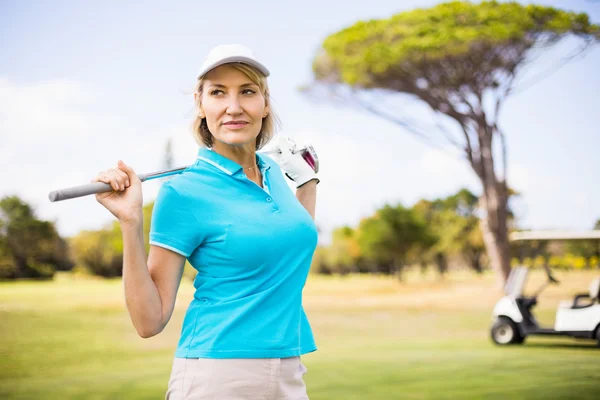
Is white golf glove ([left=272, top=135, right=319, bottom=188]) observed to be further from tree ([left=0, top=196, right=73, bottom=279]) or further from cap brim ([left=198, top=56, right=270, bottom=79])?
tree ([left=0, top=196, right=73, bottom=279])

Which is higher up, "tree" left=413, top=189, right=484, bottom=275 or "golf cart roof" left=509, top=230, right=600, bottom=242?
"tree" left=413, top=189, right=484, bottom=275

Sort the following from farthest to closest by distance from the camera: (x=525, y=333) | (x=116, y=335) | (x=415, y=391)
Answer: (x=116, y=335)
(x=525, y=333)
(x=415, y=391)

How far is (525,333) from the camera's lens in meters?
7.43

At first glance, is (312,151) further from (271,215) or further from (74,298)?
(74,298)

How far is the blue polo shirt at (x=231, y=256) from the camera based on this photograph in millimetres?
1084

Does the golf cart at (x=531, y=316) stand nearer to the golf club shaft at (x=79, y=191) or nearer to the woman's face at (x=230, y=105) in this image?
the woman's face at (x=230, y=105)

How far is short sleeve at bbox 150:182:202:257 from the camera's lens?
42.3 inches

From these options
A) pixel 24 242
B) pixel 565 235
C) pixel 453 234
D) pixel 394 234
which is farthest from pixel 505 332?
pixel 453 234

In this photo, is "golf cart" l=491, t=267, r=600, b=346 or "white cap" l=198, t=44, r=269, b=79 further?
"golf cart" l=491, t=267, r=600, b=346

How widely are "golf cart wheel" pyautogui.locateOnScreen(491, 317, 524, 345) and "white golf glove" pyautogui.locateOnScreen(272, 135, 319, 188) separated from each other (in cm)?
654

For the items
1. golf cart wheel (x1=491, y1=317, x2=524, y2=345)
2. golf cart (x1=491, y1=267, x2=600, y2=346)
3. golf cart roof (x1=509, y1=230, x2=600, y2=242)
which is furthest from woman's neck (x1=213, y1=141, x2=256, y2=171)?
golf cart roof (x1=509, y1=230, x2=600, y2=242)

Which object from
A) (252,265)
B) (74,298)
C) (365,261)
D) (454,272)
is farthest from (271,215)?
(454,272)

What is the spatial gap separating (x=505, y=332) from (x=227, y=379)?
7116 millimetres

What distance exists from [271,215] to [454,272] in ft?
77.4
